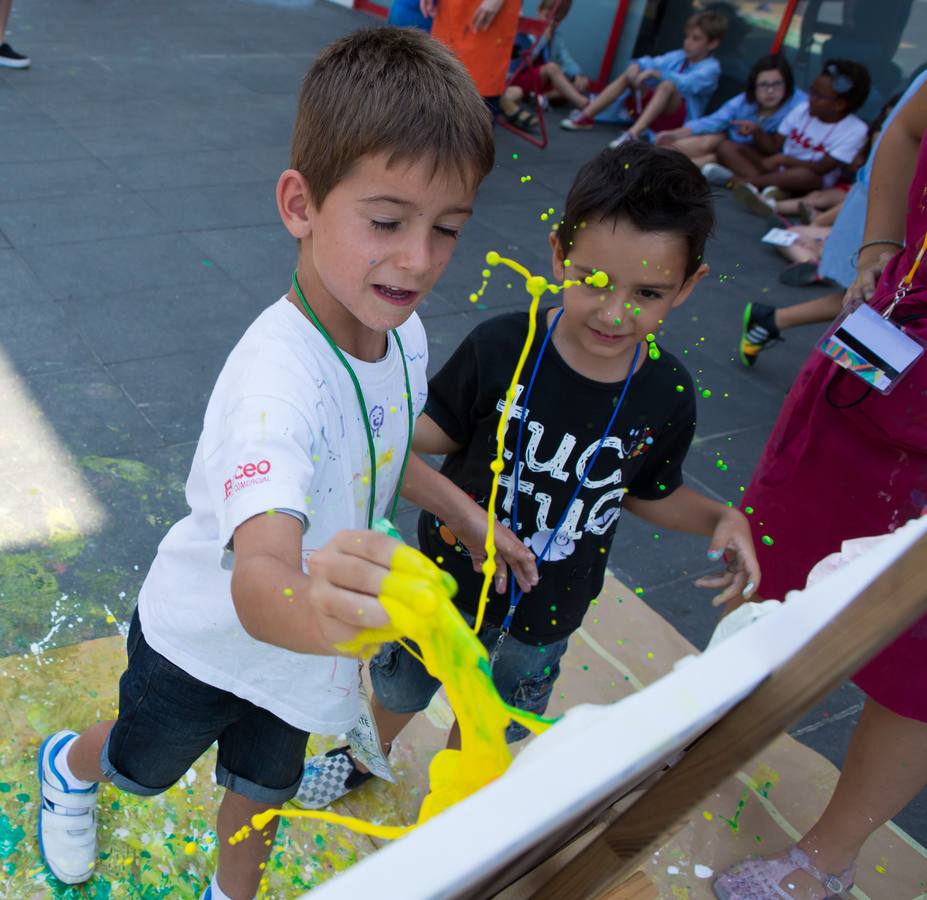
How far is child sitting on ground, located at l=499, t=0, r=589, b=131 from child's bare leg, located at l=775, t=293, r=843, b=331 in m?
3.35

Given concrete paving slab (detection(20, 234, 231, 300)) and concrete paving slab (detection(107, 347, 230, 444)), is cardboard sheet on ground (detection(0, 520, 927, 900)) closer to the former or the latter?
concrete paving slab (detection(107, 347, 230, 444))

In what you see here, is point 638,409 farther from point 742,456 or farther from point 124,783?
point 742,456

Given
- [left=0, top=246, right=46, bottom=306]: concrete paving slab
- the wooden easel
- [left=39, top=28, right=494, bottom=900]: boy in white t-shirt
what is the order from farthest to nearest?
[left=0, top=246, right=46, bottom=306]: concrete paving slab → [left=39, top=28, right=494, bottom=900]: boy in white t-shirt → the wooden easel

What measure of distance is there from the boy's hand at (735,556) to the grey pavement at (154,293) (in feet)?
3.66

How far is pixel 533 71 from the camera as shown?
23.7 feet

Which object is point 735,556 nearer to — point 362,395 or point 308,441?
point 362,395

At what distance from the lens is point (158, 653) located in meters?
1.50

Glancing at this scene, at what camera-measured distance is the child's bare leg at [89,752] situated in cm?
175

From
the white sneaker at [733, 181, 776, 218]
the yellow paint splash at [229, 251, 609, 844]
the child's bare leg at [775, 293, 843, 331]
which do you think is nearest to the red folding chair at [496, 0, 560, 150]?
the white sneaker at [733, 181, 776, 218]

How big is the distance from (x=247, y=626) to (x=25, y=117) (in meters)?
5.36

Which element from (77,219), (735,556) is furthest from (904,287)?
(77,219)

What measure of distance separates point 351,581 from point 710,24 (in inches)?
288

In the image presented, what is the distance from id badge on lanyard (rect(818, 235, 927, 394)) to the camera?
5.98ft

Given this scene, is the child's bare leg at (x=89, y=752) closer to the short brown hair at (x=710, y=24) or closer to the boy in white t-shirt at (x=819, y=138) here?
the boy in white t-shirt at (x=819, y=138)
